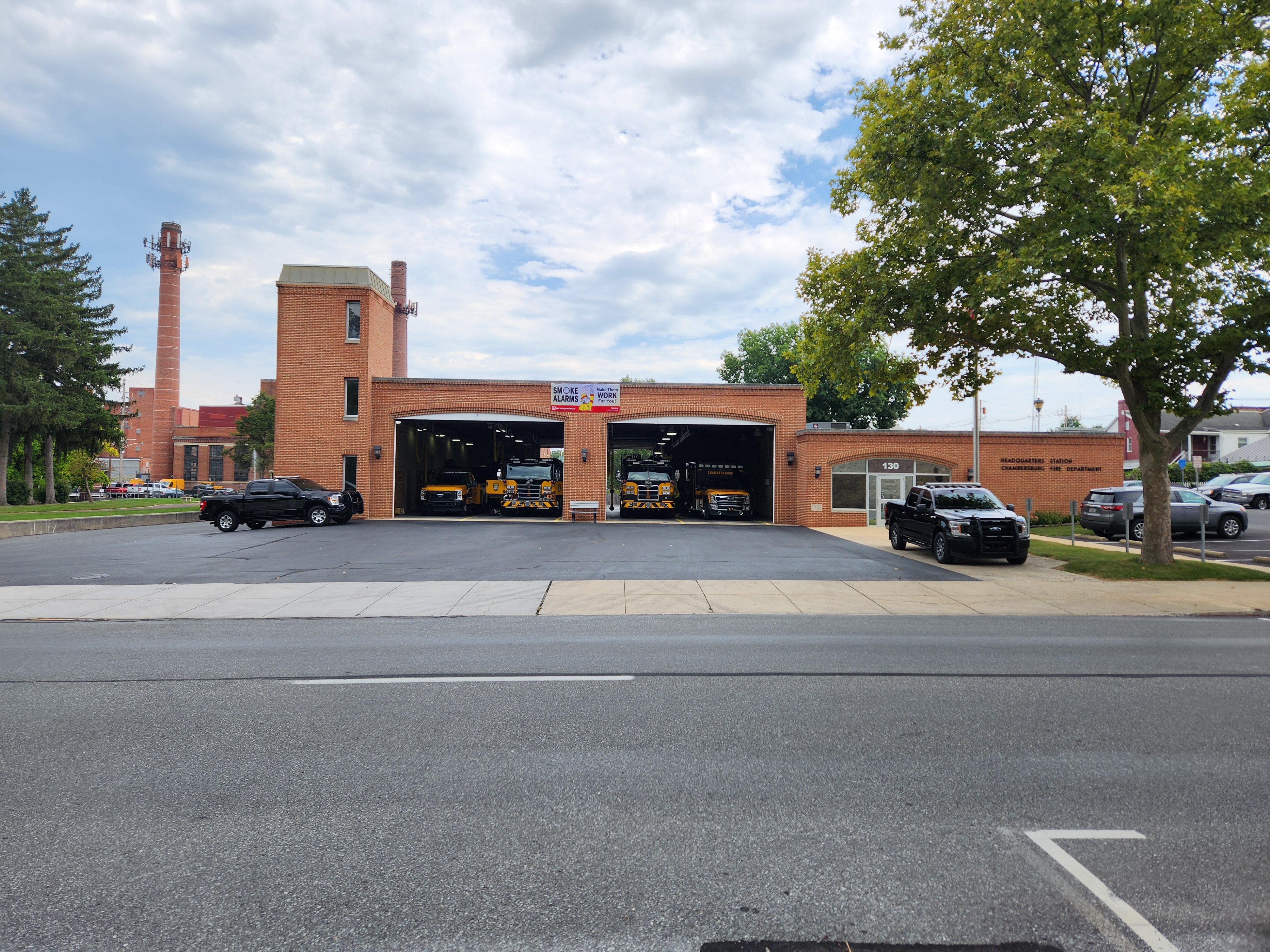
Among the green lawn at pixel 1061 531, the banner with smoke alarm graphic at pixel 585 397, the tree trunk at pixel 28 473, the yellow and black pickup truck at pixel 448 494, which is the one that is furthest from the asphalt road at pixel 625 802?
the tree trunk at pixel 28 473

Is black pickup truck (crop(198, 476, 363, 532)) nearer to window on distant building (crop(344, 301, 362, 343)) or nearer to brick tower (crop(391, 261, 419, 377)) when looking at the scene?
window on distant building (crop(344, 301, 362, 343))

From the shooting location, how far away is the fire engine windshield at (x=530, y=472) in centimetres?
3409

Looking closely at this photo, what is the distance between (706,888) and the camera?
10.5 ft

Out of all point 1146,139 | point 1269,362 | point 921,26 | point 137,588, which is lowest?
point 137,588

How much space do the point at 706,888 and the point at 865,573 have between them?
516 inches

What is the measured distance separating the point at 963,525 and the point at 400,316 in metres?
53.1

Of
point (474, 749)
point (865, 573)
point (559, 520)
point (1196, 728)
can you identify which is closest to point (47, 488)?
point (559, 520)

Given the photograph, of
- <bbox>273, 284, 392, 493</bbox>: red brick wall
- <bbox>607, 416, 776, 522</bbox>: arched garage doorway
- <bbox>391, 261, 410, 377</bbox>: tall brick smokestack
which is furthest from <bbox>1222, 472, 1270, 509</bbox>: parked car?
<bbox>391, 261, 410, 377</bbox>: tall brick smokestack

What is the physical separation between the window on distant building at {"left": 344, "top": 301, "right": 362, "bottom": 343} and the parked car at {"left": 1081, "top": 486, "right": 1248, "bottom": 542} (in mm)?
29459

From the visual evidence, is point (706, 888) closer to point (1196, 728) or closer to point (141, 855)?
point (141, 855)

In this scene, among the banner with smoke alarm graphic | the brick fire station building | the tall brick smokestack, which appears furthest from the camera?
the tall brick smokestack

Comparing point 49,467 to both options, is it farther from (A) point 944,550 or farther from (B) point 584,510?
(A) point 944,550

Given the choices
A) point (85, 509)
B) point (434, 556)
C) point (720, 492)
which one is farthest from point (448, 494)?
point (85, 509)

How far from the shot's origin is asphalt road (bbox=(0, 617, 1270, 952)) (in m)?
2.99
